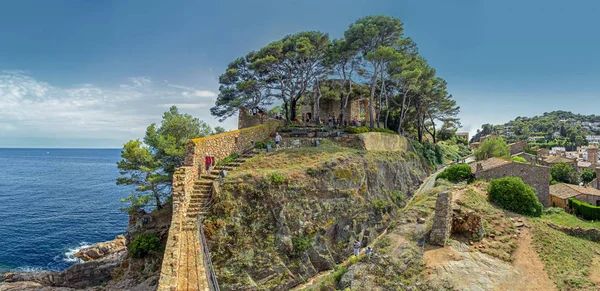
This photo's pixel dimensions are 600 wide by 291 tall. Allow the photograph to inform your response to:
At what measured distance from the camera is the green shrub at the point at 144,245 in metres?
17.4

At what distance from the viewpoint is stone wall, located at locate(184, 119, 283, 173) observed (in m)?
17.5

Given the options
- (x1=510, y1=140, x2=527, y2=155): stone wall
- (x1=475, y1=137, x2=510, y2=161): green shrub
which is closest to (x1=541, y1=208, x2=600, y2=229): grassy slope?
(x1=475, y1=137, x2=510, y2=161): green shrub

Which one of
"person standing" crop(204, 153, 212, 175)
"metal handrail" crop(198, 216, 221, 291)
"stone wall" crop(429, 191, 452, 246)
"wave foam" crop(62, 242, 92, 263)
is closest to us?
"metal handrail" crop(198, 216, 221, 291)

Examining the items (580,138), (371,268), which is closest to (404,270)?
(371,268)

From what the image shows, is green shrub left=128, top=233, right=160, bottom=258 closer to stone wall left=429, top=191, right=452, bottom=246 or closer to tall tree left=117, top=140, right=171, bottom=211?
tall tree left=117, top=140, right=171, bottom=211

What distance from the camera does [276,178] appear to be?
703 inches

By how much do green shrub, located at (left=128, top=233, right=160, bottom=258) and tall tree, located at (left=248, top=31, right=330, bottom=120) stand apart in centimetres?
1727

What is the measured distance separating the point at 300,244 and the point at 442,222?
25.2 feet

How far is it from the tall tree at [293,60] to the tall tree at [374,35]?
2.87 m

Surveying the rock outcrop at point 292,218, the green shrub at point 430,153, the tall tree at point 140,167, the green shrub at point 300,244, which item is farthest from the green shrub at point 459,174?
the tall tree at point 140,167

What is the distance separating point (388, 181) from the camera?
25.9 m

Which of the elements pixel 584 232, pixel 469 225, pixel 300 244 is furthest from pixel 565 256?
pixel 300 244

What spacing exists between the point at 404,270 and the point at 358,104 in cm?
3002

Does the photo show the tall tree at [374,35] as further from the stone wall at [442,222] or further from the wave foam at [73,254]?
the wave foam at [73,254]
